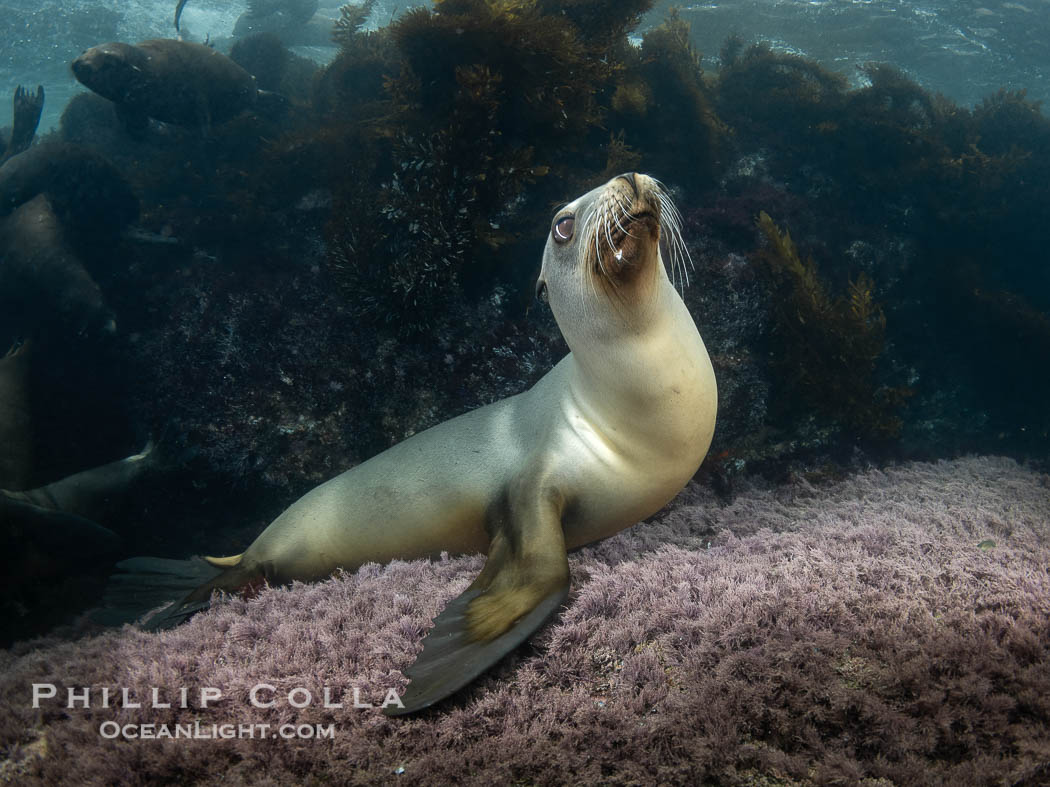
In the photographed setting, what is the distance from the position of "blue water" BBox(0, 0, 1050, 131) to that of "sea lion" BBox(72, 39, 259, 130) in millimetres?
12257

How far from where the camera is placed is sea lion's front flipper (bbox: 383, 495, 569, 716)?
1438 mm

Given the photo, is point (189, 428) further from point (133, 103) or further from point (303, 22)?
point (303, 22)

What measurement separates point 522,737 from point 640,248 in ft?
5.31

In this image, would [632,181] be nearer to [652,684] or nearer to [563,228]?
[563,228]

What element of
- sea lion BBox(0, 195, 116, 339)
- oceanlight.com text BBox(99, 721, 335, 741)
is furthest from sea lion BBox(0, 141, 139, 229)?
oceanlight.com text BBox(99, 721, 335, 741)

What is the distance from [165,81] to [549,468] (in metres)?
7.08

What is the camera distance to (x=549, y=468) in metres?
2.34

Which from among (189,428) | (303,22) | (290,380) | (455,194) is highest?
(303,22)

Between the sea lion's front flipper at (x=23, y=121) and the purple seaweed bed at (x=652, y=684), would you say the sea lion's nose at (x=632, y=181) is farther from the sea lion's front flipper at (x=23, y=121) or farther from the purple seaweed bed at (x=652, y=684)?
the sea lion's front flipper at (x=23, y=121)

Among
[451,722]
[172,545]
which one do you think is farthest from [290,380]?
[451,722]

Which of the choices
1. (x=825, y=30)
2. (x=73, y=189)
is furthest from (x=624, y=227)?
(x=825, y=30)

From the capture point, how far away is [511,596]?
5.80 ft

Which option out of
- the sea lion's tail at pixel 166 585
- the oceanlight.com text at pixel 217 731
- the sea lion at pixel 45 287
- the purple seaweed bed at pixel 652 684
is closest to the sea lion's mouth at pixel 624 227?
the purple seaweed bed at pixel 652 684

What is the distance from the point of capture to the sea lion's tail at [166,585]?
2605mm
